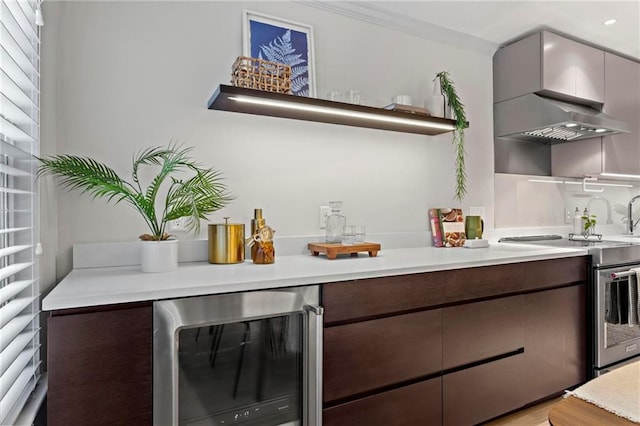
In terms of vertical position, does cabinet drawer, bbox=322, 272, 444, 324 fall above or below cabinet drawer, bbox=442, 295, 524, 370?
above

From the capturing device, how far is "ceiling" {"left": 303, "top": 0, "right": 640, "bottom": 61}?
2.34m

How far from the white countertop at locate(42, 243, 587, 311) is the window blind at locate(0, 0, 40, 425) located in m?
0.11

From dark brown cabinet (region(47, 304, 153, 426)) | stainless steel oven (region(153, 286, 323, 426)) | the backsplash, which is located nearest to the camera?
dark brown cabinet (region(47, 304, 153, 426))

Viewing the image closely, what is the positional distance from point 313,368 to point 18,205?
1.16 metres

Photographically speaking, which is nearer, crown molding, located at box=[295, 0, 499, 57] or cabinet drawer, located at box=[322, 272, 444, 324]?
cabinet drawer, located at box=[322, 272, 444, 324]

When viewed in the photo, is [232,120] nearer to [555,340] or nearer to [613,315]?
[555,340]

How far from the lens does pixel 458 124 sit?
240 cm

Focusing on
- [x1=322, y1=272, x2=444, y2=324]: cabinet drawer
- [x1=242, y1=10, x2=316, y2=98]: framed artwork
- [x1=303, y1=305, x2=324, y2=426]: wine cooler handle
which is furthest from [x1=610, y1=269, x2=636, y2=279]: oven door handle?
[x1=242, y1=10, x2=316, y2=98]: framed artwork

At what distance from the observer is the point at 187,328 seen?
49.8 inches

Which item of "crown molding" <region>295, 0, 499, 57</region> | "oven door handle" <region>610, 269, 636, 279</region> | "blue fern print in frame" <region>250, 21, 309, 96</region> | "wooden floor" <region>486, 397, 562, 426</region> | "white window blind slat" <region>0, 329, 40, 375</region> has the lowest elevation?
"wooden floor" <region>486, 397, 562, 426</region>

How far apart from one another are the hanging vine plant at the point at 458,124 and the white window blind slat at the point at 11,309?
2256 mm

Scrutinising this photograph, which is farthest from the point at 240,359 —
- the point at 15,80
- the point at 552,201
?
the point at 552,201

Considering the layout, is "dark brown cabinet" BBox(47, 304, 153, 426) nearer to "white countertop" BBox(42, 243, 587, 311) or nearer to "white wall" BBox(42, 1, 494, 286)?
"white countertop" BBox(42, 243, 587, 311)

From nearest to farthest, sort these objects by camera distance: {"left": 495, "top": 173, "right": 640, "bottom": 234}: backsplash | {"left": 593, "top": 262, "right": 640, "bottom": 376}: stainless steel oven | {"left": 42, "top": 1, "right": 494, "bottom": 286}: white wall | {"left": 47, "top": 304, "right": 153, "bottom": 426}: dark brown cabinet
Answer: {"left": 47, "top": 304, "right": 153, "bottom": 426}: dark brown cabinet
{"left": 42, "top": 1, "right": 494, "bottom": 286}: white wall
{"left": 593, "top": 262, "right": 640, "bottom": 376}: stainless steel oven
{"left": 495, "top": 173, "right": 640, "bottom": 234}: backsplash
